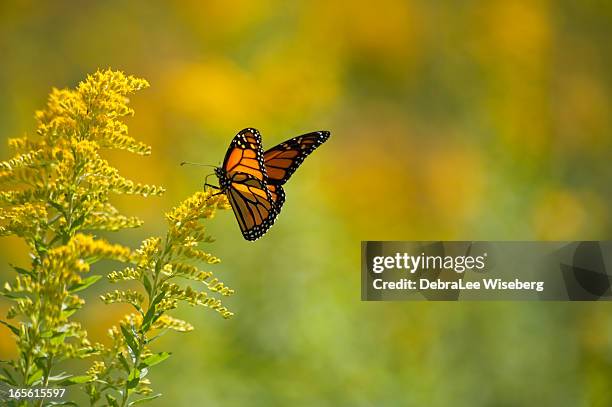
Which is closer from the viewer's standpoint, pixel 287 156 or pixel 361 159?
pixel 287 156

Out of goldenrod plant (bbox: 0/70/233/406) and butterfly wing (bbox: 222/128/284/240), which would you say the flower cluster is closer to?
goldenrod plant (bbox: 0/70/233/406)

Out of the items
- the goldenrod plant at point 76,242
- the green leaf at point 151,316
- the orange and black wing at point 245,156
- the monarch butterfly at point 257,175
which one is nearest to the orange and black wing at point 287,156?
the monarch butterfly at point 257,175

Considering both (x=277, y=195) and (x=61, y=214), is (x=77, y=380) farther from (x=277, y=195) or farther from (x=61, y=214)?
(x=277, y=195)

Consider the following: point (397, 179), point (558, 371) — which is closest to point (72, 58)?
point (397, 179)

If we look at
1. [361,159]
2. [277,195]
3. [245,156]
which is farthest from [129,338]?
[361,159]

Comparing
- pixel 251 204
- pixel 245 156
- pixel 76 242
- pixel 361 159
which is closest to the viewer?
pixel 76 242

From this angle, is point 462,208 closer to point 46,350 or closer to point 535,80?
point 535,80
